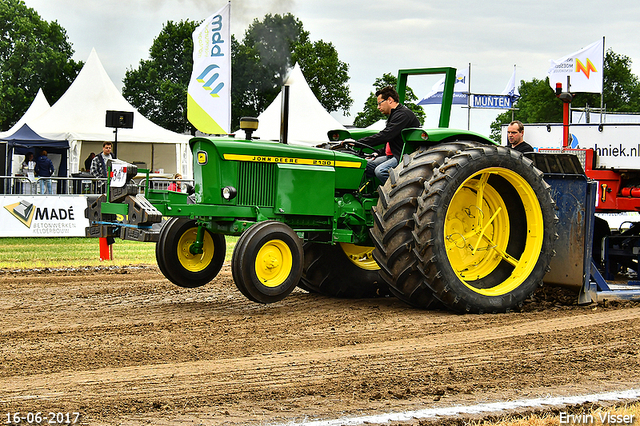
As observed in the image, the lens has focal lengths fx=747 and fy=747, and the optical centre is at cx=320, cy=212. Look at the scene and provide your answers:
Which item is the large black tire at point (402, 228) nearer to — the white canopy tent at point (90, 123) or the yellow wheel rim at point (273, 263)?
the yellow wheel rim at point (273, 263)

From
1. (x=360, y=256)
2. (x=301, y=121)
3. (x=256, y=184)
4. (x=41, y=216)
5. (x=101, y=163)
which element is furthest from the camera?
(x=301, y=121)

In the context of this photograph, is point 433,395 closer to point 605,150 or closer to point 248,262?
point 248,262

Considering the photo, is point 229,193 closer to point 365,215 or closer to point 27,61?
point 365,215

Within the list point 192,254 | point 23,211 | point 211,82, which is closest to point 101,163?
point 23,211

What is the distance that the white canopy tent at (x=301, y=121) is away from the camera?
2575cm

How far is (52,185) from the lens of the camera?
50.9 ft

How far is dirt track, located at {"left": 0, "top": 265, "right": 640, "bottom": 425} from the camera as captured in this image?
12.2 ft

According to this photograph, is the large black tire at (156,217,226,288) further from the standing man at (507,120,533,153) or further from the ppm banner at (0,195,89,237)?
the ppm banner at (0,195,89,237)

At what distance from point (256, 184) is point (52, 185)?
10.4m

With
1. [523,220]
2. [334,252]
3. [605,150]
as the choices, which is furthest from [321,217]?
[605,150]

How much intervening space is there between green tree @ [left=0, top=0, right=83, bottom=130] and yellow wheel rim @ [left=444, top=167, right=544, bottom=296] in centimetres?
5016

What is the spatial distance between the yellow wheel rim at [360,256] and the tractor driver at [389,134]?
870mm

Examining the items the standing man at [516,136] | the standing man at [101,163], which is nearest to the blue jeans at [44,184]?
the standing man at [101,163]

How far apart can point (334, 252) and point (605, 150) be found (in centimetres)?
571
